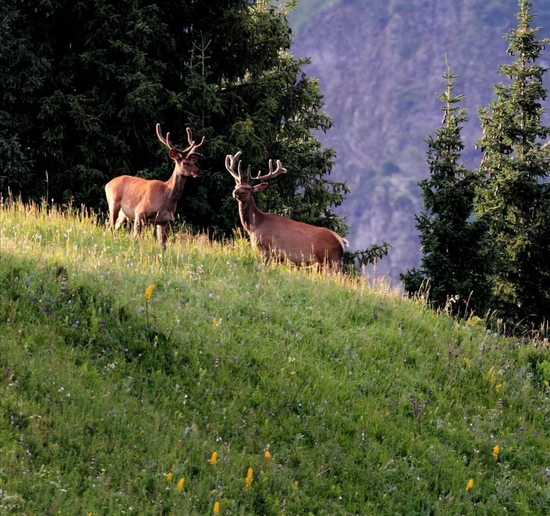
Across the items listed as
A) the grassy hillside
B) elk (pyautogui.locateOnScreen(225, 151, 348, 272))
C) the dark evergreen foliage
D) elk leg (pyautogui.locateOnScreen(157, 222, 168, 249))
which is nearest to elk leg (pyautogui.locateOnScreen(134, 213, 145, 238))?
elk leg (pyautogui.locateOnScreen(157, 222, 168, 249))

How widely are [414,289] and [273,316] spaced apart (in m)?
11.9

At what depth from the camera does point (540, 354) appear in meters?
12.0

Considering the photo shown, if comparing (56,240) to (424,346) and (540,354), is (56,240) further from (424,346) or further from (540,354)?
(540,354)

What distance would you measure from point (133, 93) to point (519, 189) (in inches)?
472

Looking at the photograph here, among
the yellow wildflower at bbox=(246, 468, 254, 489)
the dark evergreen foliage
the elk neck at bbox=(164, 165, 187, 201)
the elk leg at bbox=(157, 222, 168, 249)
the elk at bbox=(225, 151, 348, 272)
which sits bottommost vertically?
the yellow wildflower at bbox=(246, 468, 254, 489)

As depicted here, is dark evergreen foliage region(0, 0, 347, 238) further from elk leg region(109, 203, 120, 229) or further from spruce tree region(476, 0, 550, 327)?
spruce tree region(476, 0, 550, 327)

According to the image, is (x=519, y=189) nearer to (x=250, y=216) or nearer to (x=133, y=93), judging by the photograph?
(x=250, y=216)

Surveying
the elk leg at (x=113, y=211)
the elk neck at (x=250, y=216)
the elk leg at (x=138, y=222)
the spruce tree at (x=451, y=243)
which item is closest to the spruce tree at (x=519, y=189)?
the spruce tree at (x=451, y=243)

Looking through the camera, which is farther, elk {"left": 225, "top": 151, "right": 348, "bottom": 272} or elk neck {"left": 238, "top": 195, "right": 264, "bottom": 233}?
elk neck {"left": 238, "top": 195, "right": 264, "bottom": 233}

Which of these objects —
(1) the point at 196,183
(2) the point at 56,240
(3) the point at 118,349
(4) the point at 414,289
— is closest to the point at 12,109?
(1) the point at 196,183

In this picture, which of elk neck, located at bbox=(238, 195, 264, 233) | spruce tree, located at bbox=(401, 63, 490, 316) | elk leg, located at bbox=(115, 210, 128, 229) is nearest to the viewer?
elk leg, located at bbox=(115, 210, 128, 229)

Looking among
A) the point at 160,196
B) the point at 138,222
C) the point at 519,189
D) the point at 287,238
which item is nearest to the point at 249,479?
the point at 138,222

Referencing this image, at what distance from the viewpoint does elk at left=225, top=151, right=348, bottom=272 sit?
15.5 meters

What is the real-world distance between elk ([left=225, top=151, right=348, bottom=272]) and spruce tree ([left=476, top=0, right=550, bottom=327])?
8744mm
